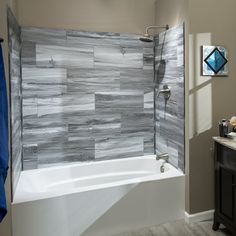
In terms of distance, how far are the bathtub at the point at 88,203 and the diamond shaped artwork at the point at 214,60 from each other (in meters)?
1.10

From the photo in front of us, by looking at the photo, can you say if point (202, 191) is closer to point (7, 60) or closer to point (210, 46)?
point (210, 46)

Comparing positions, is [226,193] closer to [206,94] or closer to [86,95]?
[206,94]

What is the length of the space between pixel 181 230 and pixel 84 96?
1.78 meters

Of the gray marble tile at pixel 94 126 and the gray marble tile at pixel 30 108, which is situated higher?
the gray marble tile at pixel 30 108

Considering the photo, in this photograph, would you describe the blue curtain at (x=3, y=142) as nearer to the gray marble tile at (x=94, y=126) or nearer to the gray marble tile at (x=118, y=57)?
the gray marble tile at (x=94, y=126)

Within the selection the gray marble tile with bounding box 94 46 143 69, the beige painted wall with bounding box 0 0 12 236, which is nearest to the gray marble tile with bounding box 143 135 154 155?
the gray marble tile with bounding box 94 46 143 69

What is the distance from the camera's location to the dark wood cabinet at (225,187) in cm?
220

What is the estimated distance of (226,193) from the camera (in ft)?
7.55

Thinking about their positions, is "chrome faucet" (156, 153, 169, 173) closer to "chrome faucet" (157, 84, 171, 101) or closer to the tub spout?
the tub spout

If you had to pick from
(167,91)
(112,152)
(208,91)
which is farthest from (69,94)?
(208,91)

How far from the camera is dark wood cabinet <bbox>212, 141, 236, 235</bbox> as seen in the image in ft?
7.22

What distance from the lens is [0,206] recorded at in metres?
1.51

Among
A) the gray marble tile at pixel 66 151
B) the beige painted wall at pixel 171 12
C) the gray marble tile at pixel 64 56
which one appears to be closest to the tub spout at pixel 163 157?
the gray marble tile at pixel 66 151

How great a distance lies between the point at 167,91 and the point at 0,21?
6.04 ft
